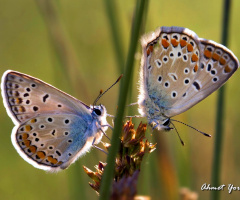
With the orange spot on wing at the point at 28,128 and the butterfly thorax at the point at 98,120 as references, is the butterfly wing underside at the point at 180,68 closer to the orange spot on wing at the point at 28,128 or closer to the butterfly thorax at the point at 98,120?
the butterfly thorax at the point at 98,120

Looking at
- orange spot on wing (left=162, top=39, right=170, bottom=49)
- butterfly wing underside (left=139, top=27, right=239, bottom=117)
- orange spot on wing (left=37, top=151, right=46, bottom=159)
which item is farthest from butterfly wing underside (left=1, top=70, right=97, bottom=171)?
orange spot on wing (left=162, top=39, right=170, bottom=49)

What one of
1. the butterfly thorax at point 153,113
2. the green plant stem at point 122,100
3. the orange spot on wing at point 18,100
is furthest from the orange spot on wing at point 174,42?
the green plant stem at point 122,100

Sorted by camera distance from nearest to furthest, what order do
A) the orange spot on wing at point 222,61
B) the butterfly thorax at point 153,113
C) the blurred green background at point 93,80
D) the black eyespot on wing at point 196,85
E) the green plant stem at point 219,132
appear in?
the green plant stem at point 219,132 → the orange spot on wing at point 222,61 → the black eyespot on wing at point 196,85 → the butterfly thorax at point 153,113 → the blurred green background at point 93,80

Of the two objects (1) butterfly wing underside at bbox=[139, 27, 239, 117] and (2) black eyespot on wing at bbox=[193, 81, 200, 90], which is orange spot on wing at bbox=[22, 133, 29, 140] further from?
(2) black eyespot on wing at bbox=[193, 81, 200, 90]

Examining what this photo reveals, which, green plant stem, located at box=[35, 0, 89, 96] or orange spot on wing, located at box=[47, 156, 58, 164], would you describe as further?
green plant stem, located at box=[35, 0, 89, 96]

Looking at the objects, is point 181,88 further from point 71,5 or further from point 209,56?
point 71,5

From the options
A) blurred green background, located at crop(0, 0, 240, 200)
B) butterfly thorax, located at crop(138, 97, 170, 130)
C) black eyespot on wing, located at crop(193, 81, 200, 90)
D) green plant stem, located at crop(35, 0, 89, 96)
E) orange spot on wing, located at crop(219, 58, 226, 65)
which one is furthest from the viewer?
green plant stem, located at crop(35, 0, 89, 96)
